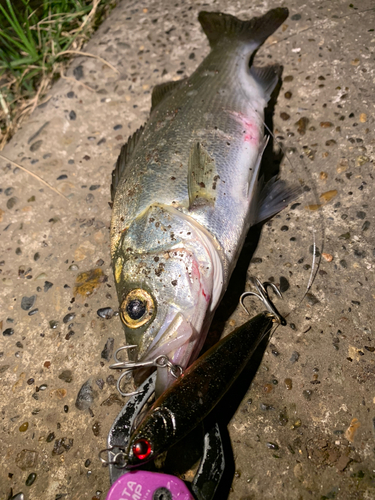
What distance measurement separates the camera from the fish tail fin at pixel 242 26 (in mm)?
2990

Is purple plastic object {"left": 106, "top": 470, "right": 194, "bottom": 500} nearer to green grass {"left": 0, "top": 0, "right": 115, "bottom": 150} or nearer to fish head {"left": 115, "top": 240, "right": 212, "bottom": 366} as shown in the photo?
fish head {"left": 115, "top": 240, "right": 212, "bottom": 366}

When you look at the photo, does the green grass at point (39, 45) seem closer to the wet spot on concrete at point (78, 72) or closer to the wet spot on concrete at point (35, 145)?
the wet spot on concrete at point (78, 72)

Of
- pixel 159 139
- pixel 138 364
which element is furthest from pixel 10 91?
A: pixel 138 364

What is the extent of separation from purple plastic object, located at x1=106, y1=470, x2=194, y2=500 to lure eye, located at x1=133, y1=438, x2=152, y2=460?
23cm

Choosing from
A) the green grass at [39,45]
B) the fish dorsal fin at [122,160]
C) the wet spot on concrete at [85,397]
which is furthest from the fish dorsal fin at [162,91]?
the wet spot on concrete at [85,397]

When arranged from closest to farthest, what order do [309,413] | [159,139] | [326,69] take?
[309,413]
[159,139]
[326,69]

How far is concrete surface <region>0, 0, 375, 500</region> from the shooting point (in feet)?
6.24

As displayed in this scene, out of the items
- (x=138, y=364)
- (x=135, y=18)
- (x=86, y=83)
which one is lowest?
(x=138, y=364)

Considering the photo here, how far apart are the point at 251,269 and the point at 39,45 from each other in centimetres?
358

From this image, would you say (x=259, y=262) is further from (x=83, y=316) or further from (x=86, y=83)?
(x=86, y=83)

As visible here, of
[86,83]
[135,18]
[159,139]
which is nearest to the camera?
[159,139]

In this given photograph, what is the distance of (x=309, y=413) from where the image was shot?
192 centimetres

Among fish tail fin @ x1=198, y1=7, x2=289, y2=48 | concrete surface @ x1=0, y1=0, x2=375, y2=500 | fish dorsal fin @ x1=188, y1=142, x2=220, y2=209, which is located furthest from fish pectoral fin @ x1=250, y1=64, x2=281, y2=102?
fish dorsal fin @ x1=188, y1=142, x2=220, y2=209

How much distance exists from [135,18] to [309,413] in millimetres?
3976
